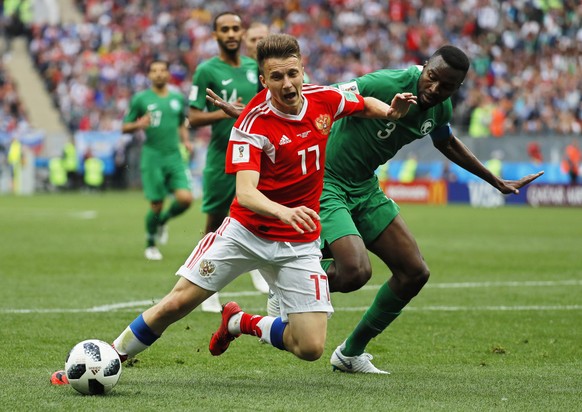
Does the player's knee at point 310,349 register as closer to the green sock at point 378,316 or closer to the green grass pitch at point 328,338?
the green grass pitch at point 328,338

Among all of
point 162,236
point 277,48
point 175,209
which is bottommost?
point 162,236

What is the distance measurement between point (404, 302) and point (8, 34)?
39965mm

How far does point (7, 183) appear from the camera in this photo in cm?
3653

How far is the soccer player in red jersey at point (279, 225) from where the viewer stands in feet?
19.5

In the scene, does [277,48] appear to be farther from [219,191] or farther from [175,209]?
[175,209]

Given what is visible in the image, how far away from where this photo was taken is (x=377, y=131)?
23.6 feet

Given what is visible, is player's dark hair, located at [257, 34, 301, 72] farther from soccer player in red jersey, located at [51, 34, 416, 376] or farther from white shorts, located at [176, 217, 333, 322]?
white shorts, located at [176, 217, 333, 322]

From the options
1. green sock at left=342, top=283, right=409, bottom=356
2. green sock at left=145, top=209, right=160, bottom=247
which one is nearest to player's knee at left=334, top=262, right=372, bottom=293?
green sock at left=342, top=283, right=409, bottom=356

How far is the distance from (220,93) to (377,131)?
9.97ft

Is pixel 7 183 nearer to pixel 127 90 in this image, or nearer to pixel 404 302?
pixel 127 90

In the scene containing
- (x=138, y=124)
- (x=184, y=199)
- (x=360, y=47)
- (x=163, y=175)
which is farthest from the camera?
(x=360, y=47)

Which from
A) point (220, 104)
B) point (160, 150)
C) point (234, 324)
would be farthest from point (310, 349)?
point (160, 150)

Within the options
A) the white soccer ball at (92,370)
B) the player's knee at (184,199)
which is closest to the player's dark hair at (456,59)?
the white soccer ball at (92,370)

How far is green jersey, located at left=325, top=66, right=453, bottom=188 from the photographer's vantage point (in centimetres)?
707
